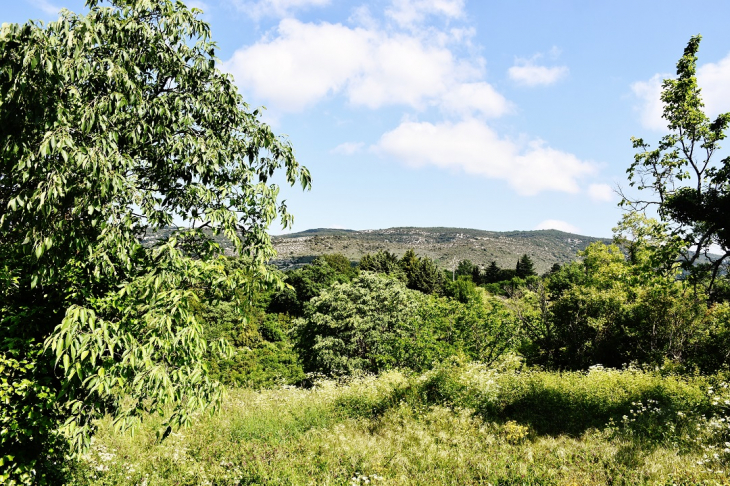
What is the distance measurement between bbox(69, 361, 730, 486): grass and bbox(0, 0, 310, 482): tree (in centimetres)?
191

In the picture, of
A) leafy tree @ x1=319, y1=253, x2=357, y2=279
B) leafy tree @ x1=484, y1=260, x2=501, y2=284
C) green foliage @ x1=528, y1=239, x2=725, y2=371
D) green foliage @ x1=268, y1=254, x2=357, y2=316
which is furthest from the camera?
leafy tree @ x1=484, y1=260, x2=501, y2=284

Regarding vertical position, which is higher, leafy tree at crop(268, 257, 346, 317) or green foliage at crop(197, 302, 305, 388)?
leafy tree at crop(268, 257, 346, 317)

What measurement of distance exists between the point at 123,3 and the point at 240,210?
319 centimetres

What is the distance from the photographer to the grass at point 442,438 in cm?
697

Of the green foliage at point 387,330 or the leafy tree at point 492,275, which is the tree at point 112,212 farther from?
the leafy tree at point 492,275

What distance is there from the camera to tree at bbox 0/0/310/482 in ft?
13.2

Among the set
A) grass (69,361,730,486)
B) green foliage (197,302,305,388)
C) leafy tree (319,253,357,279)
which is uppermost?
leafy tree (319,253,357,279)

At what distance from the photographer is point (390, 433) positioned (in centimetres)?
928

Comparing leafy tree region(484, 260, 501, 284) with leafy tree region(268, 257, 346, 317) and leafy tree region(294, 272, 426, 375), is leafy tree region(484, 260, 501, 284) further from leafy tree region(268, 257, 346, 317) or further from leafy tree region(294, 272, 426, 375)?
leafy tree region(294, 272, 426, 375)

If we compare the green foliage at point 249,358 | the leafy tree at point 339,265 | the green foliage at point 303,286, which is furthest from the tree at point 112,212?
the leafy tree at point 339,265

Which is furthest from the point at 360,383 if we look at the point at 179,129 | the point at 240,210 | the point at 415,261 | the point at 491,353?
the point at 415,261

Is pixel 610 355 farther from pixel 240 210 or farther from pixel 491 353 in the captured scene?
pixel 240 210

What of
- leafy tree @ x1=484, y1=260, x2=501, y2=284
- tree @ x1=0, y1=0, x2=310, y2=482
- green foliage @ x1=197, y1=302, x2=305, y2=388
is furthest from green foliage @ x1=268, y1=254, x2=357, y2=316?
leafy tree @ x1=484, y1=260, x2=501, y2=284

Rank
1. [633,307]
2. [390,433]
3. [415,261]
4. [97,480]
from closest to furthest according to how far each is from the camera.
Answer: [97,480], [390,433], [633,307], [415,261]
